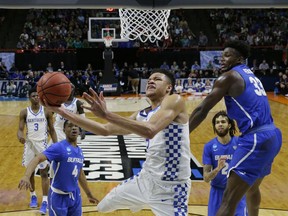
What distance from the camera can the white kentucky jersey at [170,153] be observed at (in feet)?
13.8

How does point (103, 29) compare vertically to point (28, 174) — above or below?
above

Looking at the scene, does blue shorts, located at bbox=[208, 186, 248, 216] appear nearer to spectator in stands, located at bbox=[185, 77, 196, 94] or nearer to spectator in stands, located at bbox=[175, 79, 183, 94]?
spectator in stands, located at bbox=[175, 79, 183, 94]

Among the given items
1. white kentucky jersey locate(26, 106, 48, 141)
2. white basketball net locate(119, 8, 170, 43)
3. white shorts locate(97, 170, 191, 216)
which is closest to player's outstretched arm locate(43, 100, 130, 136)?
white shorts locate(97, 170, 191, 216)

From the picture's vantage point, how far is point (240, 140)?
14.1 feet

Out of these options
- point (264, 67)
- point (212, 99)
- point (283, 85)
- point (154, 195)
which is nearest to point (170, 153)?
point (154, 195)

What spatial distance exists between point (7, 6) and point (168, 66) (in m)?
20.7

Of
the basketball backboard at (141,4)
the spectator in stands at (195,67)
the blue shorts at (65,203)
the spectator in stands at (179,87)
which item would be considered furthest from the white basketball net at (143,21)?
the spectator in stands at (195,67)

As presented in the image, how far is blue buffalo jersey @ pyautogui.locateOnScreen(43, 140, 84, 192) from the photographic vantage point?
17.4 feet

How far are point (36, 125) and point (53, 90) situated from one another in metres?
3.99

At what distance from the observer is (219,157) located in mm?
5117

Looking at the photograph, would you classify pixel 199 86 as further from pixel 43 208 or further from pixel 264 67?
pixel 43 208

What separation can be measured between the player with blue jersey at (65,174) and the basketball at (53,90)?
1406 mm

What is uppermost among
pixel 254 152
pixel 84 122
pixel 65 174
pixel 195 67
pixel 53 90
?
pixel 53 90

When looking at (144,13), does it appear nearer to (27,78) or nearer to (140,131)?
(140,131)
